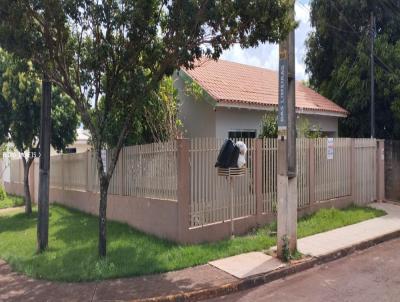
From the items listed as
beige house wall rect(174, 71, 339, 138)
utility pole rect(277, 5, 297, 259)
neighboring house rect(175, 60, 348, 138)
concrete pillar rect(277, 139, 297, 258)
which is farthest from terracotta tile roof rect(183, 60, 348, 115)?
concrete pillar rect(277, 139, 297, 258)

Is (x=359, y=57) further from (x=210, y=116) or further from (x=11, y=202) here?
(x=11, y=202)

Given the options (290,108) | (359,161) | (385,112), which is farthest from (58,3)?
(385,112)

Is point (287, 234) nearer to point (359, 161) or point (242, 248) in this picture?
point (242, 248)

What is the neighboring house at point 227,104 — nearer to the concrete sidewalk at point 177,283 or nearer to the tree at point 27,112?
the tree at point 27,112

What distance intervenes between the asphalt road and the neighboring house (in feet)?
18.1

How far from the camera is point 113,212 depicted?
1117cm

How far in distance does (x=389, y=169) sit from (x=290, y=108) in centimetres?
830

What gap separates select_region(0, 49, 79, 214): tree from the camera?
508 inches

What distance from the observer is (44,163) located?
8805mm

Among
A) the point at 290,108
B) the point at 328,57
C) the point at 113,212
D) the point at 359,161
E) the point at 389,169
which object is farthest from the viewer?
the point at 328,57

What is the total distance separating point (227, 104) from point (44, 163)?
5097mm

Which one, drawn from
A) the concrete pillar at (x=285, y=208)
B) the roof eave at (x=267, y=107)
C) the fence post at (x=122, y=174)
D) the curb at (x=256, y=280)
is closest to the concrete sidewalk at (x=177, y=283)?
the curb at (x=256, y=280)

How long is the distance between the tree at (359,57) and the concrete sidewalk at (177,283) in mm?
8810

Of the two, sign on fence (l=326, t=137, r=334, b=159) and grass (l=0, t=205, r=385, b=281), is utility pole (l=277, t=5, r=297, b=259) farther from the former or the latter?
sign on fence (l=326, t=137, r=334, b=159)
